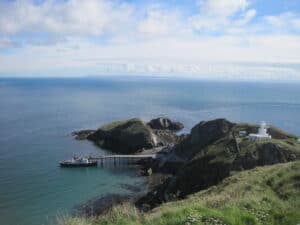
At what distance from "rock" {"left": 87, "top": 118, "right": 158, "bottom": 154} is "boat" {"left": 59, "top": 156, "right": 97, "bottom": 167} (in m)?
13.0

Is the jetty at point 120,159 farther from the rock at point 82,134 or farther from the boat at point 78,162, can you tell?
the rock at point 82,134

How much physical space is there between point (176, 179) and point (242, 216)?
→ 115 feet

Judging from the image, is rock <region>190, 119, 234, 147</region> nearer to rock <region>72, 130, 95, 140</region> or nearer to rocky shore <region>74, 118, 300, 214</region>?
rocky shore <region>74, 118, 300, 214</region>

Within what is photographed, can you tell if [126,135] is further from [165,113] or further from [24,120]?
[165,113]

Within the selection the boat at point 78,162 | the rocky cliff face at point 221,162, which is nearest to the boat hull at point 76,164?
the boat at point 78,162

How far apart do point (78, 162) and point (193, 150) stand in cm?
2047

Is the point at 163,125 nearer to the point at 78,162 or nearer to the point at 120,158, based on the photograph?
the point at 120,158

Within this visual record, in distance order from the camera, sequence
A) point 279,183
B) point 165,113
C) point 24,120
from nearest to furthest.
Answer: point 279,183
point 24,120
point 165,113

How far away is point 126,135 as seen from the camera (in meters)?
79.1

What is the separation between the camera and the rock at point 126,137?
250 ft

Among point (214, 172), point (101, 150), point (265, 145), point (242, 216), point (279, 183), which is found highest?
point (242, 216)

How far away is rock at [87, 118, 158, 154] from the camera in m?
76.1

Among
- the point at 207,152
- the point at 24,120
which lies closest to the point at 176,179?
the point at 207,152

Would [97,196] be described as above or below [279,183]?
below
